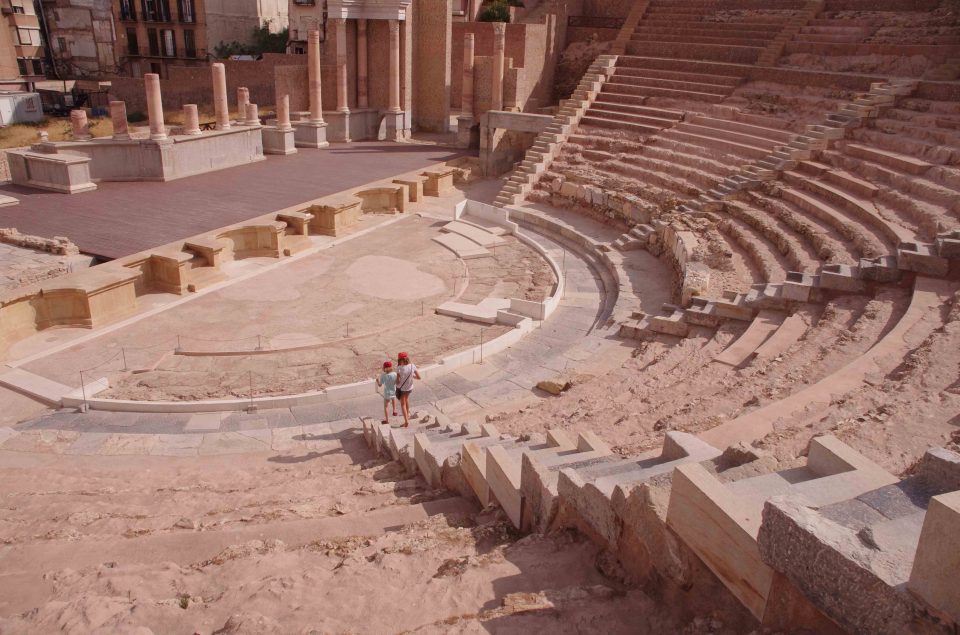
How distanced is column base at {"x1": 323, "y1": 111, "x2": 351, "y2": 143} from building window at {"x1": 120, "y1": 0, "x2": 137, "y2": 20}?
26434 mm

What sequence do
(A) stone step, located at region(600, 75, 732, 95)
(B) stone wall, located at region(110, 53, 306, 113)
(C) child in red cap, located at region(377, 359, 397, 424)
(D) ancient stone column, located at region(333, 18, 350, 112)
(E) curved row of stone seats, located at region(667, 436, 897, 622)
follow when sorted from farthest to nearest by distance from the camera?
(B) stone wall, located at region(110, 53, 306, 113)
(D) ancient stone column, located at region(333, 18, 350, 112)
(A) stone step, located at region(600, 75, 732, 95)
(C) child in red cap, located at region(377, 359, 397, 424)
(E) curved row of stone seats, located at region(667, 436, 897, 622)

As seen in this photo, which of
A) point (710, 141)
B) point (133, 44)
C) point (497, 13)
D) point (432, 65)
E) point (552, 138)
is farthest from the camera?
point (133, 44)

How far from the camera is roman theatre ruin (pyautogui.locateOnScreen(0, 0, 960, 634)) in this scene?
3488 millimetres

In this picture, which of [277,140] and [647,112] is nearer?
[647,112]

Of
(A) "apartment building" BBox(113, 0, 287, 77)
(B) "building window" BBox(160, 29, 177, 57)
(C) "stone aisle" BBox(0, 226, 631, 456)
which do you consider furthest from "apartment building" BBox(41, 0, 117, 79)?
(C) "stone aisle" BBox(0, 226, 631, 456)

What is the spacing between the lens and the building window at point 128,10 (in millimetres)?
44656

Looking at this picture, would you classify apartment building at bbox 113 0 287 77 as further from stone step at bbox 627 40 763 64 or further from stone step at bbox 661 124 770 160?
stone step at bbox 661 124 770 160

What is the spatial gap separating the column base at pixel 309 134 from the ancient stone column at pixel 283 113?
1.38 meters

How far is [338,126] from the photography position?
27.0 metres

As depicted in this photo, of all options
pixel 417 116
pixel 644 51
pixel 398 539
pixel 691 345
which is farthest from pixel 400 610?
pixel 417 116

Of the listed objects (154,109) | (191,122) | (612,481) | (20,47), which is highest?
(20,47)

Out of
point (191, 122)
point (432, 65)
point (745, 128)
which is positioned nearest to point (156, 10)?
point (432, 65)

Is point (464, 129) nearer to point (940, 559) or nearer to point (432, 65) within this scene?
point (432, 65)

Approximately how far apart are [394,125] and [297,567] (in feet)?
83.5
